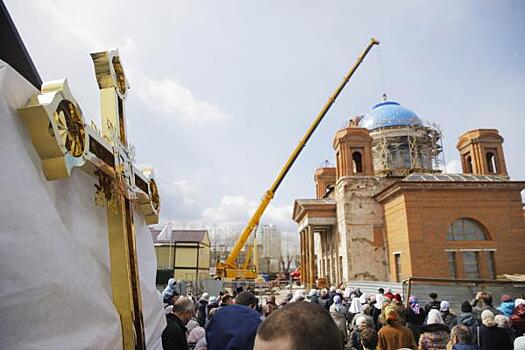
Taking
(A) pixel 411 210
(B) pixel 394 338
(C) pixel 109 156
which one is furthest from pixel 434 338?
(A) pixel 411 210

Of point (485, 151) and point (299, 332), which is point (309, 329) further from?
point (485, 151)

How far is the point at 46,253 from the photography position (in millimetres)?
1577

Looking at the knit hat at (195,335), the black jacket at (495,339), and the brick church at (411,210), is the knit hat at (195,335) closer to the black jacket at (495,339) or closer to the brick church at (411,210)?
the black jacket at (495,339)

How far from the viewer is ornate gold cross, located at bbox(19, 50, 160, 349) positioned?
5.69 feet

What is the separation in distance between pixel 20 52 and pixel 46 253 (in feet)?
7.22

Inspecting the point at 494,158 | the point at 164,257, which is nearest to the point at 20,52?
the point at 164,257

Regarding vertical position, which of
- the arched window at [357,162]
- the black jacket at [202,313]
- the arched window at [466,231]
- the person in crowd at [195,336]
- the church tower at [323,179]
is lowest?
the black jacket at [202,313]

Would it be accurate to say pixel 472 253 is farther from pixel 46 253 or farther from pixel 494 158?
pixel 46 253

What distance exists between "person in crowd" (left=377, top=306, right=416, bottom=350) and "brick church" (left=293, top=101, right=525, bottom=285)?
713 inches

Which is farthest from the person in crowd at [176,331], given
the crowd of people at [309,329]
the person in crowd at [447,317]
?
the person in crowd at [447,317]

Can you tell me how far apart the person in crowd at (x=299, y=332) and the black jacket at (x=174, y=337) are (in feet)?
8.93

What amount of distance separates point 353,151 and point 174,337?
1013 inches

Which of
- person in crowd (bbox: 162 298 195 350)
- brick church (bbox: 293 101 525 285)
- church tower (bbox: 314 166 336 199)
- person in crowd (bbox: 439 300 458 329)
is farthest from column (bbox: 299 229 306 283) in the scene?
person in crowd (bbox: 162 298 195 350)

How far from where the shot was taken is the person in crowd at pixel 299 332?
1.23 metres
